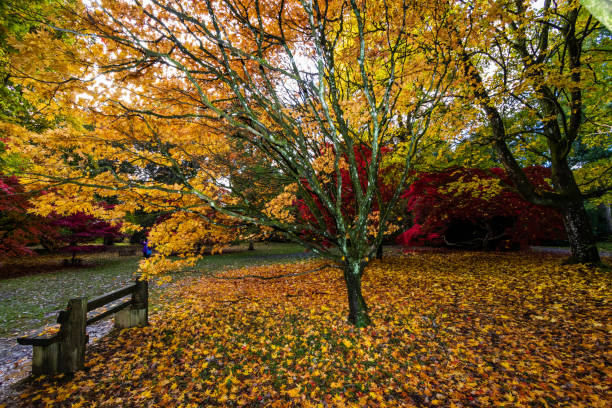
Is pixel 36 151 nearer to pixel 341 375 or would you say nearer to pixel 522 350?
pixel 341 375

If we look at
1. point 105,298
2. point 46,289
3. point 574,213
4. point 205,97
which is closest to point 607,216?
point 574,213

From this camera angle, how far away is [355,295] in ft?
14.8

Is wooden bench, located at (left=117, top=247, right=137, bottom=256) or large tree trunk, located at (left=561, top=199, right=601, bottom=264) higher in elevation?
large tree trunk, located at (left=561, top=199, right=601, bottom=264)

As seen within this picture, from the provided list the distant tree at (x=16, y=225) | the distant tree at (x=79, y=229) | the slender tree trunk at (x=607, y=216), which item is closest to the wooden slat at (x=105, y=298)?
the distant tree at (x=16, y=225)

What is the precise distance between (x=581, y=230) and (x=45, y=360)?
1288 centimetres

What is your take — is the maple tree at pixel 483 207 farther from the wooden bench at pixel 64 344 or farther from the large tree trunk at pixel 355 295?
the wooden bench at pixel 64 344

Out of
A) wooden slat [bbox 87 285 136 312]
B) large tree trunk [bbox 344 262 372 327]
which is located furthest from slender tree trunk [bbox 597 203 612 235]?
wooden slat [bbox 87 285 136 312]

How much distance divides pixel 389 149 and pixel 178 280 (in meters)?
10.3

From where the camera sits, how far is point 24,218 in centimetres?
966

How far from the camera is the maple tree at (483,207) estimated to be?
916cm

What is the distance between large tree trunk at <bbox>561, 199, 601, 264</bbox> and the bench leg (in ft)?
40.9

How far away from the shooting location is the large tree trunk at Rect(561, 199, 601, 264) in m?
7.22

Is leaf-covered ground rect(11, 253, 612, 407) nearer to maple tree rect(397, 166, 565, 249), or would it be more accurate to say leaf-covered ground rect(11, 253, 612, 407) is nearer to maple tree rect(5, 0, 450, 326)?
maple tree rect(5, 0, 450, 326)

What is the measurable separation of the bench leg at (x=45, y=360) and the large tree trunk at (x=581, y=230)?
1246cm
